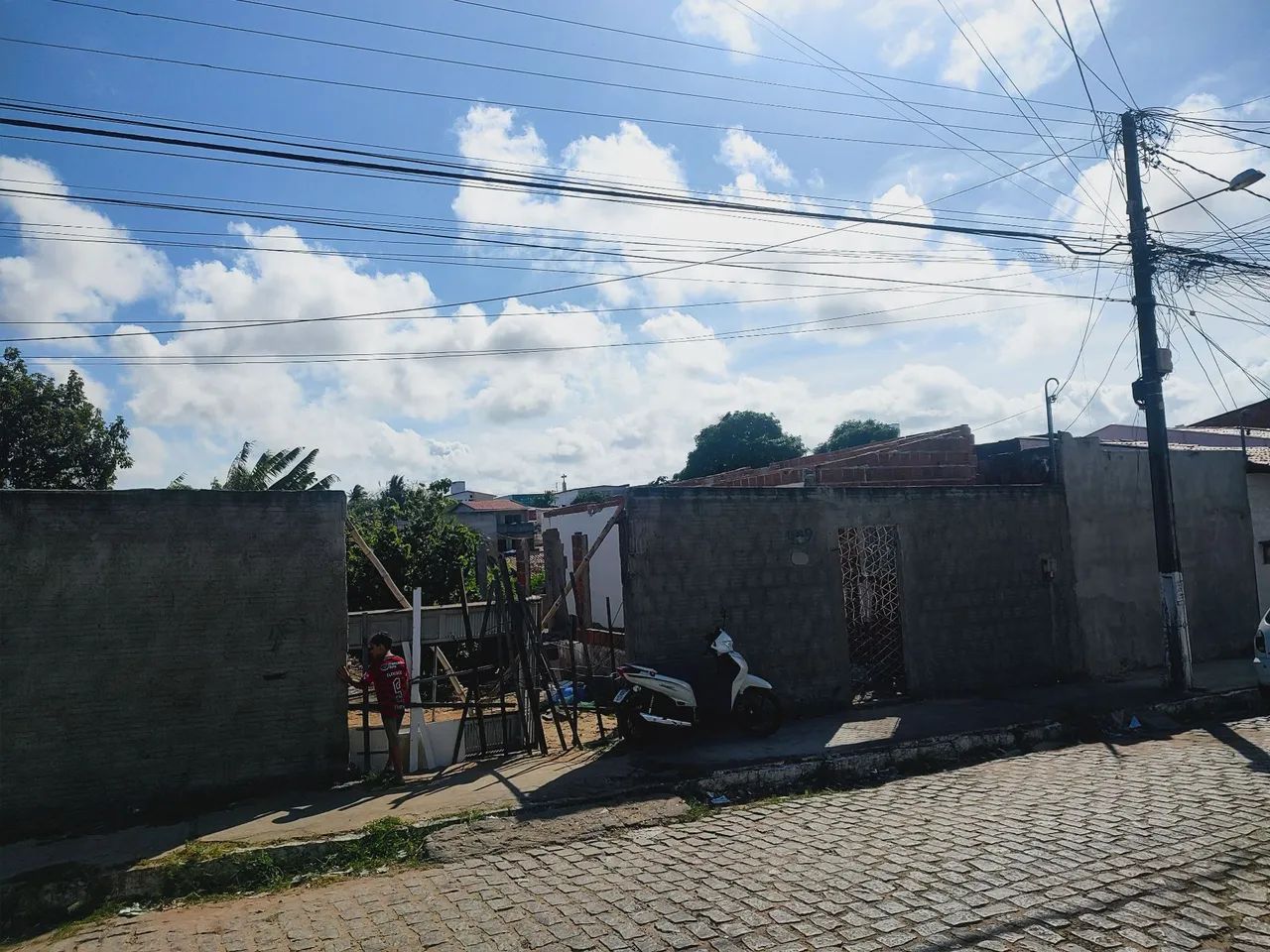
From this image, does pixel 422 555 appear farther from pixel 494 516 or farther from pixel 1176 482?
pixel 494 516

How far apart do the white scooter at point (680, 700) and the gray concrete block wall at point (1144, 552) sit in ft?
21.3

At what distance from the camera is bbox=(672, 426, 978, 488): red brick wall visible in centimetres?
1284

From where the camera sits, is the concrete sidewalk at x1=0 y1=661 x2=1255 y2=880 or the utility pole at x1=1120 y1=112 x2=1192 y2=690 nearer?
the concrete sidewalk at x1=0 y1=661 x2=1255 y2=880

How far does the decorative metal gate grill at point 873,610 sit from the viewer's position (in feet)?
39.3

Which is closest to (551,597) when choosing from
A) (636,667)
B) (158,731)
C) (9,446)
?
(636,667)

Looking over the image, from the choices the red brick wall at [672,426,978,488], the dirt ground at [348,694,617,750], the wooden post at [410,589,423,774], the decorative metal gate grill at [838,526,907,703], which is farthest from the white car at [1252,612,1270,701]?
the wooden post at [410,589,423,774]

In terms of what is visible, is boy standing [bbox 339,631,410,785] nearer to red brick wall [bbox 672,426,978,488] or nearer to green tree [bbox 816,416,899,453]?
red brick wall [bbox 672,426,978,488]

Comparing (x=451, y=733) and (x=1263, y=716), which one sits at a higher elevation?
(x=451, y=733)

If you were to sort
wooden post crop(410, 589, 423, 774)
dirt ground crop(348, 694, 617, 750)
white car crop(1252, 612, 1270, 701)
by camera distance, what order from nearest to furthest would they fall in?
wooden post crop(410, 589, 423, 774) → dirt ground crop(348, 694, 617, 750) → white car crop(1252, 612, 1270, 701)

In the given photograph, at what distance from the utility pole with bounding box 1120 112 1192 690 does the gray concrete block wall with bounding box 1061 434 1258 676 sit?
1.31m

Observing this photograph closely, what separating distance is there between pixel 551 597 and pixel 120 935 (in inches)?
379

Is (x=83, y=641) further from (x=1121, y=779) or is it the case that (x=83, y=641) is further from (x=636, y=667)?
(x=1121, y=779)

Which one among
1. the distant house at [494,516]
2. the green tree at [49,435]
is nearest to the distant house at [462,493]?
the distant house at [494,516]

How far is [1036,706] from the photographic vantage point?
36.4 feet
